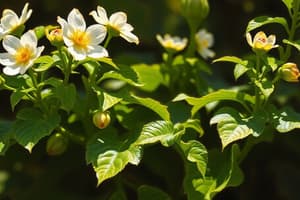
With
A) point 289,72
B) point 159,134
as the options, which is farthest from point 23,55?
point 289,72

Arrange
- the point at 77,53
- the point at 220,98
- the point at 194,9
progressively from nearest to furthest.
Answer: the point at 77,53, the point at 220,98, the point at 194,9

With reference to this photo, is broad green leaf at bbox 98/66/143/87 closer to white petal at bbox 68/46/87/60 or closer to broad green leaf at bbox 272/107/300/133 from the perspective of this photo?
white petal at bbox 68/46/87/60

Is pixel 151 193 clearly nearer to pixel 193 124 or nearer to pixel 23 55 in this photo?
pixel 193 124

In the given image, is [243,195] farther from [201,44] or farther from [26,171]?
[26,171]

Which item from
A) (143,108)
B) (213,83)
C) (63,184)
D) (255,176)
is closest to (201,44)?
(213,83)

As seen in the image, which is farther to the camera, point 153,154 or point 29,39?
point 153,154

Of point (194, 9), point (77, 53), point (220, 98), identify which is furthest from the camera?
point (194, 9)

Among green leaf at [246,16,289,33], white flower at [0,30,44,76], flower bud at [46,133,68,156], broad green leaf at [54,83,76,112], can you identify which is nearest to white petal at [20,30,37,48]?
white flower at [0,30,44,76]

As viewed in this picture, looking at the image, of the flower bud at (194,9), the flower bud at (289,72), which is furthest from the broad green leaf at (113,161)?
the flower bud at (194,9)
